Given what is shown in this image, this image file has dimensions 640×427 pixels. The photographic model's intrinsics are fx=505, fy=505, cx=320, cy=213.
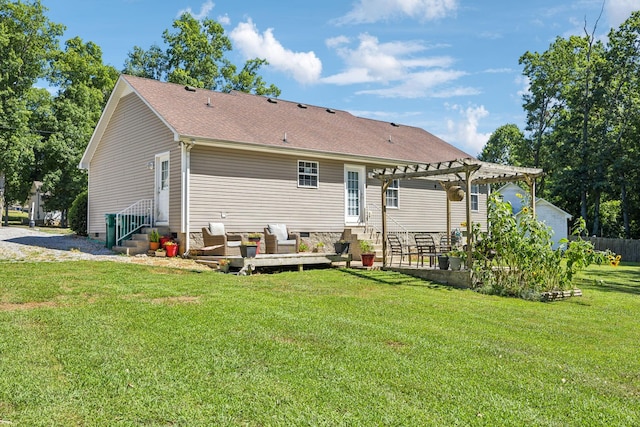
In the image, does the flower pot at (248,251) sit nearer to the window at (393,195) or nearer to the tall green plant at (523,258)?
the tall green plant at (523,258)

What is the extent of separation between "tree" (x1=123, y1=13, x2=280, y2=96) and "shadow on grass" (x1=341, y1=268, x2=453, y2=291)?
24.4 m

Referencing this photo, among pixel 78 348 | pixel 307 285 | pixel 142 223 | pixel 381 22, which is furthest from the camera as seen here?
pixel 381 22

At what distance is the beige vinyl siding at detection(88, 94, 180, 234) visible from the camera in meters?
14.5

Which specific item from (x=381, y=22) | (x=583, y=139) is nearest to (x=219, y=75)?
(x=381, y=22)

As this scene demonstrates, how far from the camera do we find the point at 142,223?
14695mm

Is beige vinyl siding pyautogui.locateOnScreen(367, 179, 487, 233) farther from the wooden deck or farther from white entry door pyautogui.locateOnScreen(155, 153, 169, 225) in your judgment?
white entry door pyautogui.locateOnScreen(155, 153, 169, 225)

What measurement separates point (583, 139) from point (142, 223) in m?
25.2

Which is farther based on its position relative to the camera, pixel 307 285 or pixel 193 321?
pixel 307 285

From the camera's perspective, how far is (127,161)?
1648cm

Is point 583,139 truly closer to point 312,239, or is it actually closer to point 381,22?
point 381,22

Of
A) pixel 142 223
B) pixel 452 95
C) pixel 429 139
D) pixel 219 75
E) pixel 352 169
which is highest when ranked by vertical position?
pixel 219 75

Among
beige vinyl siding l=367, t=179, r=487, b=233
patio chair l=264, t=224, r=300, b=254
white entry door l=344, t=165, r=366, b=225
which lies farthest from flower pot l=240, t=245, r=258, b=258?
beige vinyl siding l=367, t=179, r=487, b=233

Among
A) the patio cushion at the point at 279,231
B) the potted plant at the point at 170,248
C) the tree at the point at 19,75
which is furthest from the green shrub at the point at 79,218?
the tree at the point at 19,75

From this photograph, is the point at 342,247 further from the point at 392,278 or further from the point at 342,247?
the point at 392,278
